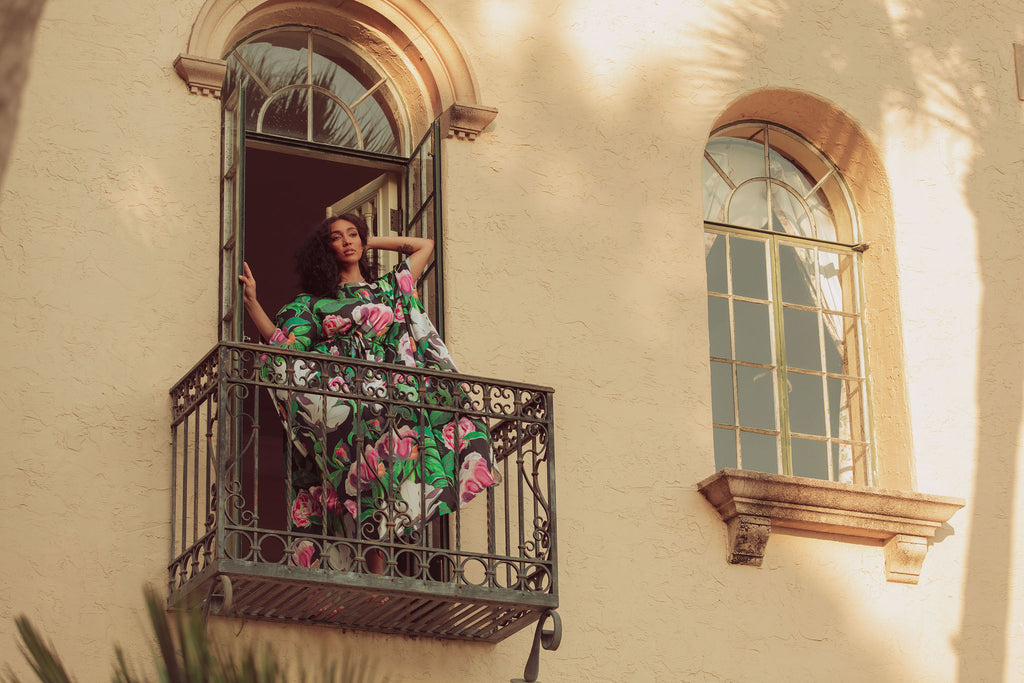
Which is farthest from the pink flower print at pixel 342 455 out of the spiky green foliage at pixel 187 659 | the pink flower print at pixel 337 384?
the spiky green foliage at pixel 187 659

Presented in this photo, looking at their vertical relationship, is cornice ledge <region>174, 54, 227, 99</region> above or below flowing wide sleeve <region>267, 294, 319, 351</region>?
above

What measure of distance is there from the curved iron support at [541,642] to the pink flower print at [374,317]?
1.57 m

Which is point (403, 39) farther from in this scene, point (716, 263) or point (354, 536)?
point (354, 536)

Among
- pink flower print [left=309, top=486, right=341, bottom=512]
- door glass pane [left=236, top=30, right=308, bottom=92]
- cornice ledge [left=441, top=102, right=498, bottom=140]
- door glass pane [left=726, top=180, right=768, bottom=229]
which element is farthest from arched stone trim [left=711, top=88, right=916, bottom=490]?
pink flower print [left=309, top=486, right=341, bottom=512]

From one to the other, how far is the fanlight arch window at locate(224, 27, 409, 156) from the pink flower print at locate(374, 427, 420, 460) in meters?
2.23

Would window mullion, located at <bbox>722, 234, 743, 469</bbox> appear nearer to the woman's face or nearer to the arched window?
the arched window

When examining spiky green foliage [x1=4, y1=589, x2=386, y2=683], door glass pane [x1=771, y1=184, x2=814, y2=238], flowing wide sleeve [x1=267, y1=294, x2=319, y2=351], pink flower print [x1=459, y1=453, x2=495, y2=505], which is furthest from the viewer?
door glass pane [x1=771, y1=184, x2=814, y2=238]

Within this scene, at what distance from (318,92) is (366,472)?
270cm

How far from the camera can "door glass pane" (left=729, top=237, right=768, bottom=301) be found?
425 inches

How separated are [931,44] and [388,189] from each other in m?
3.56

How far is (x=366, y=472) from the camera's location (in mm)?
8391

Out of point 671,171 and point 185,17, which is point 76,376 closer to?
point 185,17

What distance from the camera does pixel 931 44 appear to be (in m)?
11.3

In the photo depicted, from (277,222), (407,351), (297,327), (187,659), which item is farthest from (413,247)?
(277,222)
